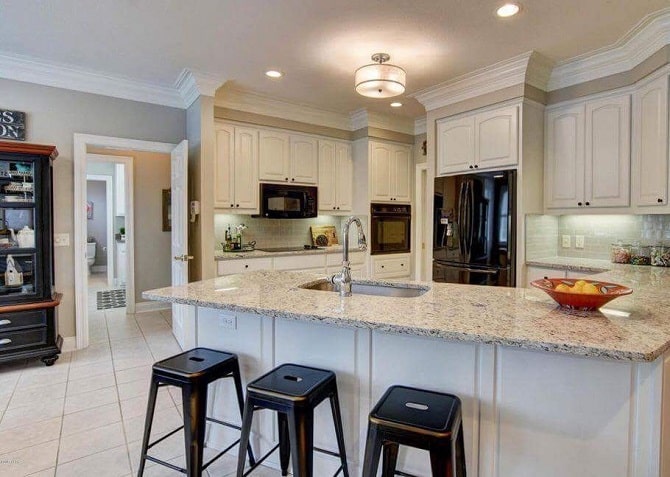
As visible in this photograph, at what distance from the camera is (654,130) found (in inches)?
113

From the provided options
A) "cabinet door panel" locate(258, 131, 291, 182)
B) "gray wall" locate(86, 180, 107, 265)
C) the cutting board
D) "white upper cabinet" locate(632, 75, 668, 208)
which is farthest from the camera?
"gray wall" locate(86, 180, 107, 265)

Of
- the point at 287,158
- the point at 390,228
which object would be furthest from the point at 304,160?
the point at 390,228

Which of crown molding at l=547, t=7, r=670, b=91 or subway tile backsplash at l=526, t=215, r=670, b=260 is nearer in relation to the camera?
crown molding at l=547, t=7, r=670, b=91

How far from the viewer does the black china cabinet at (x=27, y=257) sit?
3133 millimetres

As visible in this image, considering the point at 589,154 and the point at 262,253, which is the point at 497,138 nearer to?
the point at 589,154

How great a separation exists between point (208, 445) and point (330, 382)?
1.03 meters

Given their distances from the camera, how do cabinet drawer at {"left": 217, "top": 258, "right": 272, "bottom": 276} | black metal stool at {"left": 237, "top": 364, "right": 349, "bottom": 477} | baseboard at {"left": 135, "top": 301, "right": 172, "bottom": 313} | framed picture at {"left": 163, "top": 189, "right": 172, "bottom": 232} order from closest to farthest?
black metal stool at {"left": 237, "top": 364, "right": 349, "bottom": 477} < cabinet drawer at {"left": 217, "top": 258, "right": 272, "bottom": 276} < baseboard at {"left": 135, "top": 301, "right": 172, "bottom": 313} < framed picture at {"left": 163, "top": 189, "right": 172, "bottom": 232}

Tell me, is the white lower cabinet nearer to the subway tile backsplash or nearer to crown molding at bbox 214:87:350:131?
crown molding at bbox 214:87:350:131

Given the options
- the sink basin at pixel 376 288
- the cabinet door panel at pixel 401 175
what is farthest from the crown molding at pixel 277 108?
the sink basin at pixel 376 288

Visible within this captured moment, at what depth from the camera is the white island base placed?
4.15ft

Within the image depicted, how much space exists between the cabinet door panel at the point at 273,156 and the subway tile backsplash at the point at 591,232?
105 inches

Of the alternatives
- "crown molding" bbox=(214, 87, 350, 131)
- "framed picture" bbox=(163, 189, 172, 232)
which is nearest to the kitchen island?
"crown molding" bbox=(214, 87, 350, 131)

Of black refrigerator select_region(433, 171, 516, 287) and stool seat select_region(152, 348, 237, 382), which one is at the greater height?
black refrigerator select_region(433, 171, 516, 287)

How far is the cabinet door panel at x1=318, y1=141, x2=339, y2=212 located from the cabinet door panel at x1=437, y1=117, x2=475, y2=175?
145 centimetres
